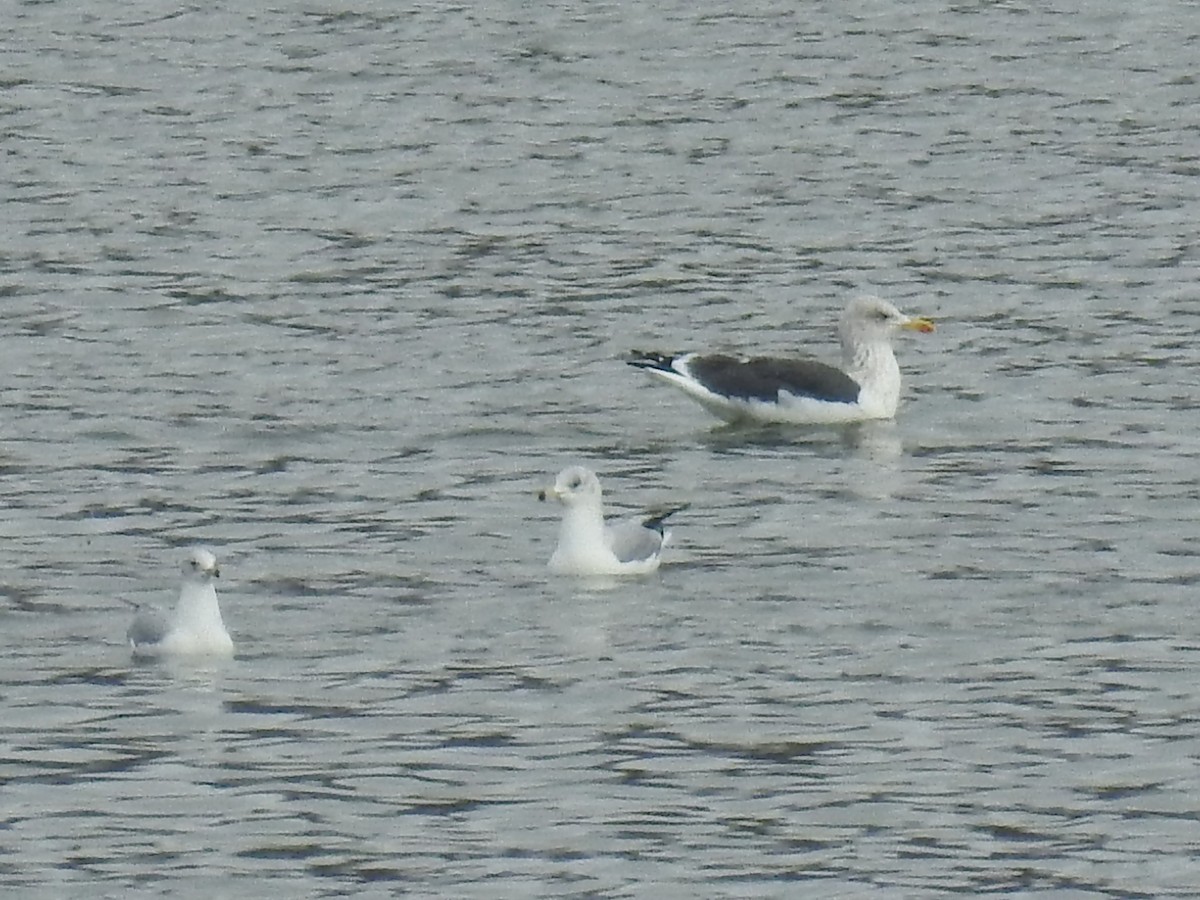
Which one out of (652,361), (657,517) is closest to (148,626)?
(657,517)

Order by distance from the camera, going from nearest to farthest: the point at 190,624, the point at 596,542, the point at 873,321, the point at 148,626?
the point at 190,624
the point at 148,626
the point at 596,542
the point at 873,321

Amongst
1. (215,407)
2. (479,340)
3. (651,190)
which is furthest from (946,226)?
(215,407)

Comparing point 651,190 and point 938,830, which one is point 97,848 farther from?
point 651,190

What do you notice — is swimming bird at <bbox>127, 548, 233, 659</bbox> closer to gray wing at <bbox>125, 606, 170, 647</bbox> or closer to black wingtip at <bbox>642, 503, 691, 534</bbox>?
gray wing at <bbox>125, 606, 170, 647</bbox>

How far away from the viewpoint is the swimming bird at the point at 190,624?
1666 centimetres

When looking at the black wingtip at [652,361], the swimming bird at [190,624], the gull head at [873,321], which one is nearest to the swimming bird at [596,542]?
the swimming bird at [190,624]

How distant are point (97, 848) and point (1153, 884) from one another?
4.11m

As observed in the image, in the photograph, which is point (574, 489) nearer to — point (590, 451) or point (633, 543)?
point (633, 543)

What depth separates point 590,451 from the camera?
22734 millimetres

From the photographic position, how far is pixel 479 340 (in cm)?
2608

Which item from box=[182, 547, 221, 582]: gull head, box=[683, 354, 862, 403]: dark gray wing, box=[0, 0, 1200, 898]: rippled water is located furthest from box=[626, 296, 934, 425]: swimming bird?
box=[182, 547, 221, 582]: gull head

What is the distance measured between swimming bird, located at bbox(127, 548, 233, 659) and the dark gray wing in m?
7.50

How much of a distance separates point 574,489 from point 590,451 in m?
3.48

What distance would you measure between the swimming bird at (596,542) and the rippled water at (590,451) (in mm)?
279
